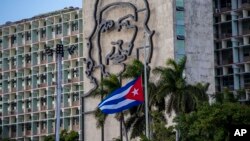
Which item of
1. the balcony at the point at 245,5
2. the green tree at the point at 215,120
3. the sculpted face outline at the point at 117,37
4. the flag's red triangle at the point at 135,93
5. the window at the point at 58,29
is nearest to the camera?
the flag's red triangle at the point at 135,93

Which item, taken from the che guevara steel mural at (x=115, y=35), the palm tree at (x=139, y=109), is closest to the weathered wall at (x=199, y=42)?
the che guevara steel mural at (x=115, y=35)

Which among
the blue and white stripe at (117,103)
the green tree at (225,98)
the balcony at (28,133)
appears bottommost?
the balcony at (28,133)

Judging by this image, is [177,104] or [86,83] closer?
[177,104]

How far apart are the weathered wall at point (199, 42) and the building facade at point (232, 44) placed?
11877 millimetres

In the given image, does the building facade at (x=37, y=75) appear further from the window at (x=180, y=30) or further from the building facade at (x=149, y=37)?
the window at (x=180, y=30)

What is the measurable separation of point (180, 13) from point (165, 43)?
4098 millimetres

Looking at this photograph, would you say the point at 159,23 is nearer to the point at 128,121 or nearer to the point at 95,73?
the point at 95,73

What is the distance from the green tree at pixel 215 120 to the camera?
51344mm

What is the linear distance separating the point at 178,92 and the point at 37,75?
197 ft

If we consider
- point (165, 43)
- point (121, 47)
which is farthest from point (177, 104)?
point (121, 47)

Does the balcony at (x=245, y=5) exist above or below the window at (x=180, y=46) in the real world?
above

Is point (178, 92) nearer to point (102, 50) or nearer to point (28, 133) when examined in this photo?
point (102, 50)

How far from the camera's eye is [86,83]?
91.4 meters

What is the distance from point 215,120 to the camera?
51.3m
